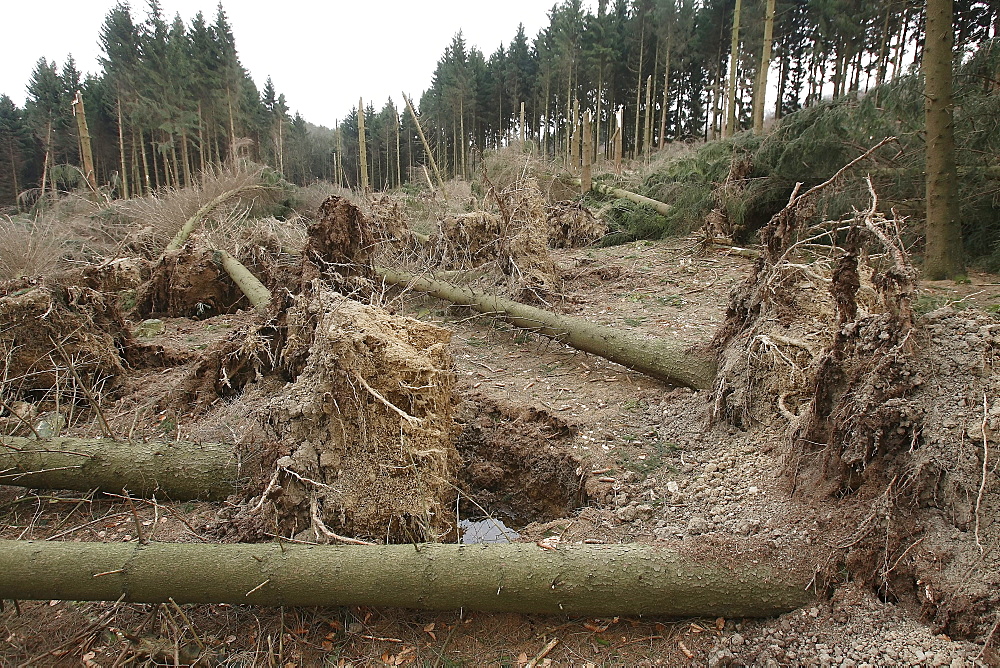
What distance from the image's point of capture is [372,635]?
2578 millimetres

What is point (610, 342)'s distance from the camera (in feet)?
17.5

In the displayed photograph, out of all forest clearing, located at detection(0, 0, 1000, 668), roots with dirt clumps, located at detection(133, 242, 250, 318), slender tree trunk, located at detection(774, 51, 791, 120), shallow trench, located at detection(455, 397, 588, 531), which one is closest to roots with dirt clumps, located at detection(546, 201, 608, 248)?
forest clearing, located at detection(0, 0, 1000, 668)

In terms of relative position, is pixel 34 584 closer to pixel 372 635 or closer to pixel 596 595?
pixel 372 635

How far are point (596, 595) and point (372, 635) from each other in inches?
42.4

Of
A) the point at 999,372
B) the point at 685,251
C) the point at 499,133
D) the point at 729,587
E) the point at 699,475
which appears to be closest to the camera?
the point at 999,372

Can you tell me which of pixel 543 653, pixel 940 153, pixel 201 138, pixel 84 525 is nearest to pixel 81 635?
pixel 84 525

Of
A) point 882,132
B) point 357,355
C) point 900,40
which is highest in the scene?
point 900,40

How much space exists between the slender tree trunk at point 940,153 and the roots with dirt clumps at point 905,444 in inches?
190

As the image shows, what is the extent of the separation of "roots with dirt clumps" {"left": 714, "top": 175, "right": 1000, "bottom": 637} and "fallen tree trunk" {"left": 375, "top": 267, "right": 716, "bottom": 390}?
1198mm

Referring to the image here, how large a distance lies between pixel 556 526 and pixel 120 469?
2840 millimetres

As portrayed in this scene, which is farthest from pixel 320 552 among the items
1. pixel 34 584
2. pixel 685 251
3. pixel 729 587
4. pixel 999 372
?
pixel 685 251

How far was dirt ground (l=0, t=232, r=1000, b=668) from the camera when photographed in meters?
2.25

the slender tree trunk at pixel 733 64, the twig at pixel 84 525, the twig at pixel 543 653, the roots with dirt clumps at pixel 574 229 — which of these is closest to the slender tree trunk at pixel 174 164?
the roots with dirt clumps at pixel 574 229

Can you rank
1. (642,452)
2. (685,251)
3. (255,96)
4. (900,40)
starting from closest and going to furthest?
(642,452)
(685,251)
(900,40)
(255,96)
